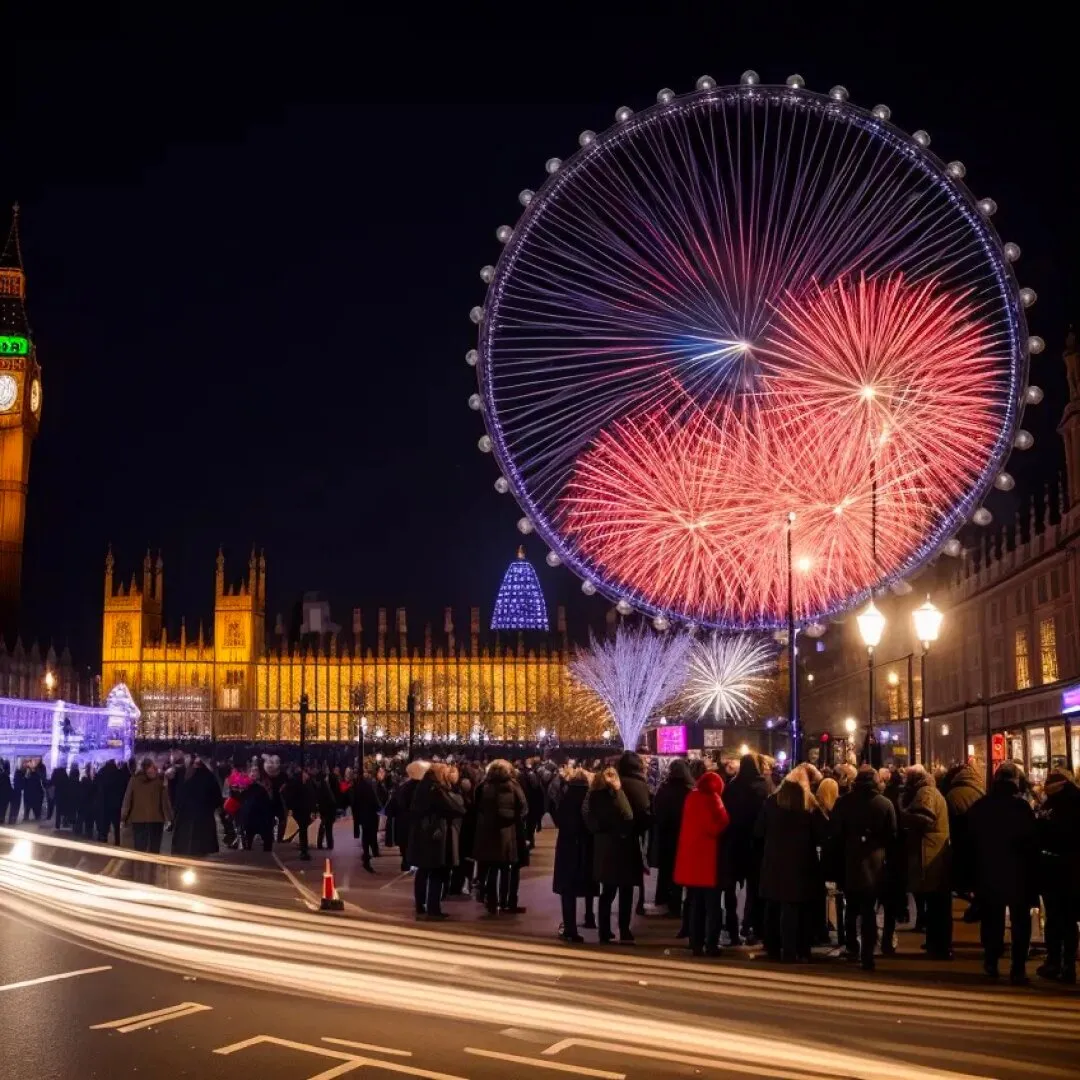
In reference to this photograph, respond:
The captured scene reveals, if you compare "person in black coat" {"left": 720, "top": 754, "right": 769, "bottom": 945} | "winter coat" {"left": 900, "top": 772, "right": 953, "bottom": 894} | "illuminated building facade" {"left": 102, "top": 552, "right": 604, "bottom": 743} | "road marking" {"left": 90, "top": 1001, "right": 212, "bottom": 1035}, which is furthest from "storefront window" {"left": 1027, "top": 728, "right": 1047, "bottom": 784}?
"illuminated building facade" {"left": 102, "top": 552, "right": 604, "bottom": 743}

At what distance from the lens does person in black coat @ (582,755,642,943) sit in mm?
10016

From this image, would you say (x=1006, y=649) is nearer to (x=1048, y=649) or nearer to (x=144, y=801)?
(x=1048, y=649)

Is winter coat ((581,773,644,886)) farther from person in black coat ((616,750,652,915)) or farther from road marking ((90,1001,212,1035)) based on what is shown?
road marking ((90,1001,212,1035))

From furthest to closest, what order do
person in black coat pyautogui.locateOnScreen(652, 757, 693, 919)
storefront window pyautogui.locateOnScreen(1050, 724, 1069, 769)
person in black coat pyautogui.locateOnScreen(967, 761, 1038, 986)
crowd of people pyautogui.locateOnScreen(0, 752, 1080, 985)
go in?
1. storefront window pyautogui.locateOnScreen(1050, 724, 1069, 769)
2. person in black coat pyautogui.locateOnScreen(652, 757, 693, 919)
3. crowd of people pyautogui.locateOnScreen(0, 752, 1080, 985)
4. person in black coat pyautogui.locateOnScreen(967, 761, 1038, 986)

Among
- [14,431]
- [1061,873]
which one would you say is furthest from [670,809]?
[14,431]

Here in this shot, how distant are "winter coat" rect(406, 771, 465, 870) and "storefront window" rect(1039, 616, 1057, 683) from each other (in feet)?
82.1

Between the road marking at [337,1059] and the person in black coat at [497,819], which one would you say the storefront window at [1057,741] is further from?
the road marking at [337,1059]

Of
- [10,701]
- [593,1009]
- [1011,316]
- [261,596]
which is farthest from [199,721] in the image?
[593,1009]

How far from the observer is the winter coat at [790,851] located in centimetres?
912

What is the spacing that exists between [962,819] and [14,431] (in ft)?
292

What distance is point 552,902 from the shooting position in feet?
43.4

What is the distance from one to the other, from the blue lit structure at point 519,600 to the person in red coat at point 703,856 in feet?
359

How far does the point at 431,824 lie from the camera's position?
1164 centimetres

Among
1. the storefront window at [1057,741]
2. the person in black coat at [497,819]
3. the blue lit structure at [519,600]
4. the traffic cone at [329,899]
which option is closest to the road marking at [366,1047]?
the traffic cone at [329,899]
